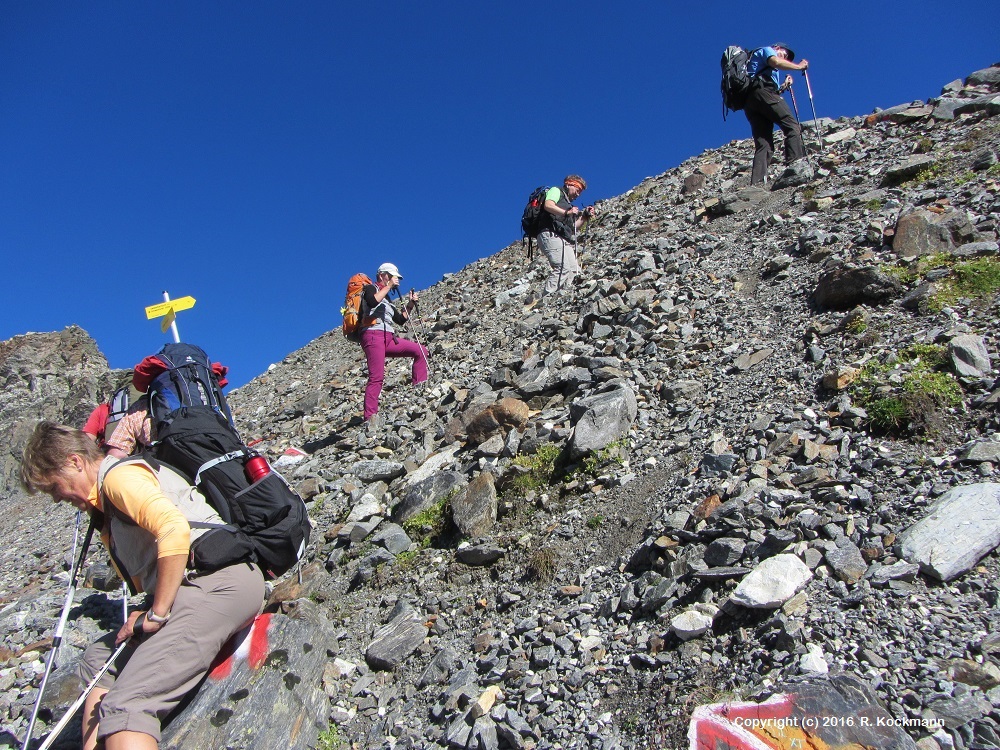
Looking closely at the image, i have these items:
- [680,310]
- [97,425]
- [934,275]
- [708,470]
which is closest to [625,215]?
[680,310]

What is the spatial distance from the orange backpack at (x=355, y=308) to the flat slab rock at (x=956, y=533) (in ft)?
27.5

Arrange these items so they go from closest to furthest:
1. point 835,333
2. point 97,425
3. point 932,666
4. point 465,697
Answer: point 932,666, point 465,697, point 97,425, point 835,333

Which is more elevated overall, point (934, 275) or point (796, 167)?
point (796, 167)

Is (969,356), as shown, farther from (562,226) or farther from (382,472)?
(562,226)

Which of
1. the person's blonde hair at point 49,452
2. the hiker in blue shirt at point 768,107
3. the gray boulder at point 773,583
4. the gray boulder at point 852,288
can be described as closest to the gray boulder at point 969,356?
the gray boulder at point 852,288

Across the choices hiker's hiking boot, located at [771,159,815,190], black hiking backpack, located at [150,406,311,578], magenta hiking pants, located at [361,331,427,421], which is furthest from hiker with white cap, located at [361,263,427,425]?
hiker's hiking boot, located at [771,159,815,190]

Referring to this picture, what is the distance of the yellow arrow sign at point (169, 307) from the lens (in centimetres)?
777

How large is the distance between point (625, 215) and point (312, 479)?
1299 cm

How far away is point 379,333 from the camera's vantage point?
1054 cm

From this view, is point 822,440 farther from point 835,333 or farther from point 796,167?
point 796,167

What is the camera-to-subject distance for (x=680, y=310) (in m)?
9.68

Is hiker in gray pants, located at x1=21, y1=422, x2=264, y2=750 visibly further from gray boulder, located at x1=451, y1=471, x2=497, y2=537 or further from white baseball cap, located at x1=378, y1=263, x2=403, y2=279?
white baseball cap, located at x1=378, y1=263, x2=403, y2=279

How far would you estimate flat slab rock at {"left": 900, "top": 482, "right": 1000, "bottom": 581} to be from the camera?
3.66m

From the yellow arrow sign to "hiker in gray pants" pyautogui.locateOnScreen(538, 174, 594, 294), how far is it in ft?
24.4
